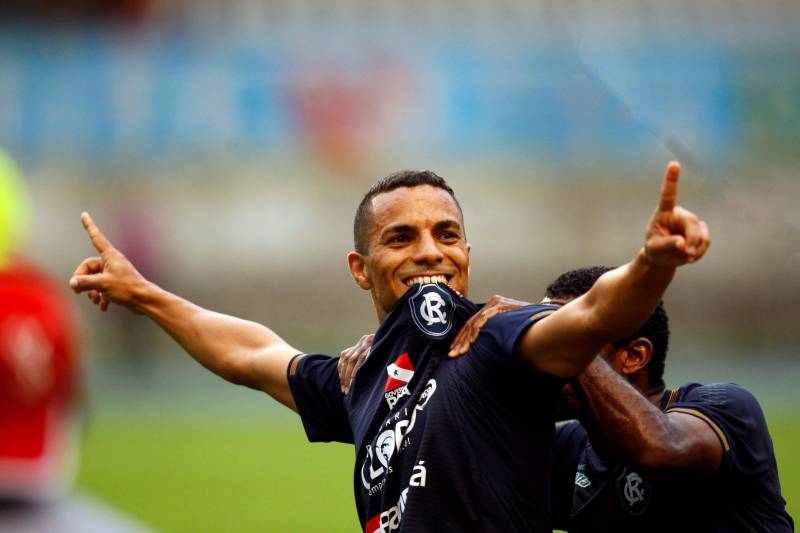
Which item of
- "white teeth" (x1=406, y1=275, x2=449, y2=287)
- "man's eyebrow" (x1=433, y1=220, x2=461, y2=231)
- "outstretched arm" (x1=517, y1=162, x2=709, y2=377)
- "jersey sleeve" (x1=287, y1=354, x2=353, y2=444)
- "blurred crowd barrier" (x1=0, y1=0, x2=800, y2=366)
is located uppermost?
"blurred crowd barrier" (x1=0, y1=0, x2=800, y2=366)

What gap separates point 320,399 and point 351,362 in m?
0.23

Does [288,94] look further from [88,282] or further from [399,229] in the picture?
[399,229]

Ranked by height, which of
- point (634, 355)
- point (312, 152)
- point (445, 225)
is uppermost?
point (312, 152)

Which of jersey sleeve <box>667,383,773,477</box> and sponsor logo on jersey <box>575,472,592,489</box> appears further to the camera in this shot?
sponsor logo on jersey <box>575,472,592,489</box>

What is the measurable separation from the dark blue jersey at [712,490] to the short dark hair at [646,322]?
14 centimetres

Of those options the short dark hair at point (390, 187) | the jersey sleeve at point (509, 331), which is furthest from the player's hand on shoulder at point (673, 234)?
A: the short dark hair at point (390, 187)

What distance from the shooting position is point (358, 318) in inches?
1018

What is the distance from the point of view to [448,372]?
14.0 ft

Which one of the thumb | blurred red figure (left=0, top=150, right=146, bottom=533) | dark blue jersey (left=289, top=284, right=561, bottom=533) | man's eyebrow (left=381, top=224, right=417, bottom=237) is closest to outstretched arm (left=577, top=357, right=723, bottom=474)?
dark blue jersey (left=289, top=284, right=561, bottom=533)

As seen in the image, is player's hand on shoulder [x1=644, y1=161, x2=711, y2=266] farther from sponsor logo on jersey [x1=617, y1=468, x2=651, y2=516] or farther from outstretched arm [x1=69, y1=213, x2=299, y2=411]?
outstretched arm [x1=69, y1=213, x2=299, y2=411]

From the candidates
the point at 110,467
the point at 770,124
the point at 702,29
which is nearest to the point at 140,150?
the point at 110,467

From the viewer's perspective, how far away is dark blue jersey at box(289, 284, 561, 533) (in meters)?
4.10

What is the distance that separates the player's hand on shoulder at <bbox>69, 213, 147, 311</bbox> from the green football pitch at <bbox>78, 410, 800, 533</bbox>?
6658 mm

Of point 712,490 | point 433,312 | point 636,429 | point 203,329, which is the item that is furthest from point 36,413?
point 712,490
